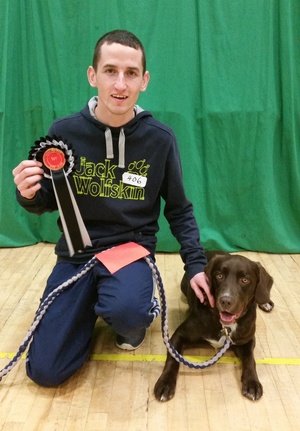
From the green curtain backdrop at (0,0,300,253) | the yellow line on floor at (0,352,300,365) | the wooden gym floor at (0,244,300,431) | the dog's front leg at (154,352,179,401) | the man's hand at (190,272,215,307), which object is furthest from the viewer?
the green curtain backdrop at (0,0,300,253)

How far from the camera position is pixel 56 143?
1.58 metres

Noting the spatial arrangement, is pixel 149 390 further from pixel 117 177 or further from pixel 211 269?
pixel 117 177

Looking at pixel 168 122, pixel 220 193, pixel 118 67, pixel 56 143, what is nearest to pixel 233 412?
pixel 56 143

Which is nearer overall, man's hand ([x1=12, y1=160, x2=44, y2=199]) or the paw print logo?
man's hand ([x1=12, y1=160, x2=44, y2=199])

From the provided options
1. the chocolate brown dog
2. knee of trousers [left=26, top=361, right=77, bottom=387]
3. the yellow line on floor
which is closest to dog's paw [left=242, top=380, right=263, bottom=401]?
the chocolate brown dog

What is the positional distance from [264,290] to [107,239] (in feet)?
2.20

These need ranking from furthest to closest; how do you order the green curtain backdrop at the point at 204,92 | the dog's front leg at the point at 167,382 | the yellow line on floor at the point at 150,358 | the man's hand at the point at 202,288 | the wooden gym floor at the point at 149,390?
the green curtain backdrop at the point at 204,92 < the yellow line on floor at the point at 150,358 < the man's hand at the point at 202,288 < the dog's front leg at the point at 167,382 < the wooden gym floor at the point at 149,390

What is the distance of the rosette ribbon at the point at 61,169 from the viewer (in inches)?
61.9

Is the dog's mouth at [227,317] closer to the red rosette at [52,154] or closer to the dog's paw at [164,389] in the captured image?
the dog's paw at [164,389]

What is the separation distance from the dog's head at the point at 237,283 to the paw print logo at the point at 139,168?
0.47m

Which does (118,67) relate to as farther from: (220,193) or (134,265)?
(220,193)

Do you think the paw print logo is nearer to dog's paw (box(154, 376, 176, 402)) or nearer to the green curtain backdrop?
dog's paw (box(154, 376, 176, 402))

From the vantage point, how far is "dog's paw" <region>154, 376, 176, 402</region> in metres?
1.58

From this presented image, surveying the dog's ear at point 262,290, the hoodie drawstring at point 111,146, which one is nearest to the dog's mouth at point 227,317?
the dog's ear at point 262,290
